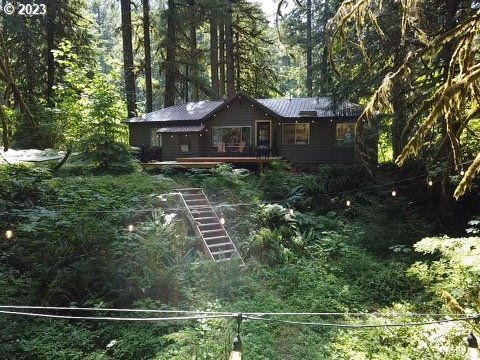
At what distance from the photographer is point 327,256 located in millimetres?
11156

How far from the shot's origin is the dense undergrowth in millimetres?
6500

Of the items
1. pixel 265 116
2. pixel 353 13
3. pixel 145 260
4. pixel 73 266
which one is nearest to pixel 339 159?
pixel 265 116

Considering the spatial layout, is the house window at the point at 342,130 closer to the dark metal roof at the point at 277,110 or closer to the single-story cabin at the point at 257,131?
the single-story cabin at the point at 257,131

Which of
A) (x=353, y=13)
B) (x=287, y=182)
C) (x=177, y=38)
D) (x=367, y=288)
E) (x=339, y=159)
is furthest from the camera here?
(x=177, y=38)

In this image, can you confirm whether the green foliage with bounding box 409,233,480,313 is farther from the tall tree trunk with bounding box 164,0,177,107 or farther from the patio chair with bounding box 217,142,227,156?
the tall tree trunk with bounding box 164,0,177,107

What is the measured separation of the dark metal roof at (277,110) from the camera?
19.1 meters

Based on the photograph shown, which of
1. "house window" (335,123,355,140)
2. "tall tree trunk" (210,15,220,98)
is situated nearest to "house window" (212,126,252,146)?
"tall tree trunk" (210,15,220,98)

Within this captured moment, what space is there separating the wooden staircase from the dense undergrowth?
0.38 meters

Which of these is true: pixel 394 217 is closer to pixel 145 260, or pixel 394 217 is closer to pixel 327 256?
pixel 327 256

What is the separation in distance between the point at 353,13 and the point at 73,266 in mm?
7900

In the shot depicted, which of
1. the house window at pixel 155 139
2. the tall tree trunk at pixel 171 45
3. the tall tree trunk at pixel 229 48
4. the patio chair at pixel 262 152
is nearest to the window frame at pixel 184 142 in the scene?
the house window at pixel 155 139

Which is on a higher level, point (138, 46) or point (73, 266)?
point (138, 46)

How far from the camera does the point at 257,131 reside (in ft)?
69.8

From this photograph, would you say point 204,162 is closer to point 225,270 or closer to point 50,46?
point 225,270
